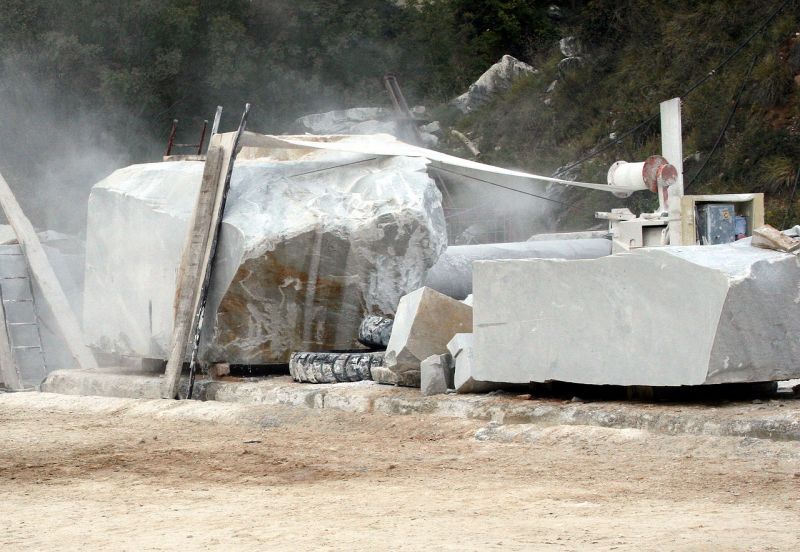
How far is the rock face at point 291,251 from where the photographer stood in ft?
34.1

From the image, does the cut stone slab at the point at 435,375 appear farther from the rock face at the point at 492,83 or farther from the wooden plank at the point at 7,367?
the rock face at the point at 492,83

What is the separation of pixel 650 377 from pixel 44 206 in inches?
879

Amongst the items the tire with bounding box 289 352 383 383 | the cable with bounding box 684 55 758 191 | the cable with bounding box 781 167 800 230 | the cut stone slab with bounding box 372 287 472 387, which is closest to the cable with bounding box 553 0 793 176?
the cable with bounding box 684 55 758 191

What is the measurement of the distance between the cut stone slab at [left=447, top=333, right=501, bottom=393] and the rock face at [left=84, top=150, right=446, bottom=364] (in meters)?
2.27

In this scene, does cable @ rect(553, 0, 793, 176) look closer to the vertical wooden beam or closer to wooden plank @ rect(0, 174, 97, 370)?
the vertical wooden beam

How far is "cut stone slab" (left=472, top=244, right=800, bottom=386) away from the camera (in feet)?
21.7

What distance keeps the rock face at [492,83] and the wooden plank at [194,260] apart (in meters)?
18.5

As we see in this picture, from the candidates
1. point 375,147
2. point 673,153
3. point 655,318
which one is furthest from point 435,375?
point 673,153

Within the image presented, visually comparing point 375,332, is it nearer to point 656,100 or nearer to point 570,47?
point 656,100

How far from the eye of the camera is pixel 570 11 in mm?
30750

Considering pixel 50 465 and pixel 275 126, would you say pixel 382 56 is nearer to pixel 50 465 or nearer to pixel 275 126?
pixel 275 126

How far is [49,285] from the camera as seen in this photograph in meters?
13.6

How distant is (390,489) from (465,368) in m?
2.67

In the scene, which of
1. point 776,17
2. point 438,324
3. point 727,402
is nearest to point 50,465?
point 438,324
